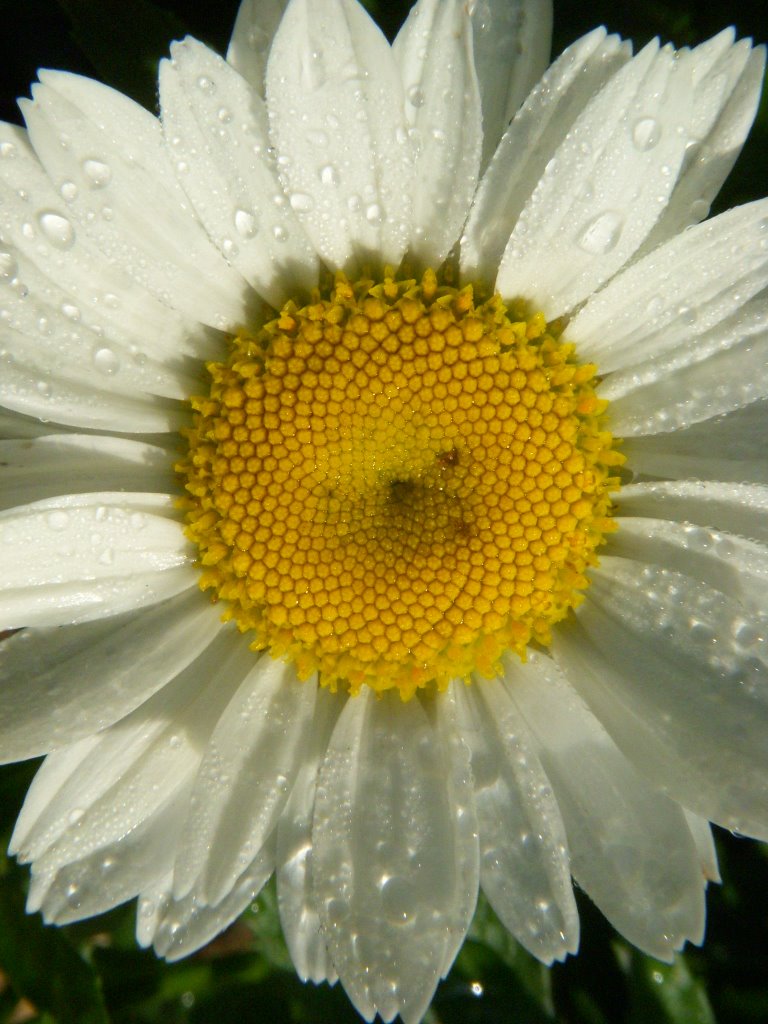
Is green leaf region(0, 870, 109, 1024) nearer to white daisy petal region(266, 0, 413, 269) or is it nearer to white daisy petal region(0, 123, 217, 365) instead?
white daisy petal region(0, 123, 217, 365)

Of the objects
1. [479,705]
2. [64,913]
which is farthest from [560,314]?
[64,913]

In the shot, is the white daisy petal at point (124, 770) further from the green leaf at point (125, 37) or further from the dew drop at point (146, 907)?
the green leaf at point (125, 37)

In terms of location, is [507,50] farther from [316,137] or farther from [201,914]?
[201,914]

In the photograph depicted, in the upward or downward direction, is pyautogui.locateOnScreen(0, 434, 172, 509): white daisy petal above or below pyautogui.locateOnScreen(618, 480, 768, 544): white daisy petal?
below

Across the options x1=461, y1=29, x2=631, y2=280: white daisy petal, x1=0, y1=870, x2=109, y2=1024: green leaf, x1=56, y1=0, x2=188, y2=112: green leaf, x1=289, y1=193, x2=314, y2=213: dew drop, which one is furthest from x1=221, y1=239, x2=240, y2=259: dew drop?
x1=0, y1=870, x2=109, y2=1024: green leaf

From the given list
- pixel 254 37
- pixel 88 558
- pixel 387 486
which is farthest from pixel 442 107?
pixel 88 558

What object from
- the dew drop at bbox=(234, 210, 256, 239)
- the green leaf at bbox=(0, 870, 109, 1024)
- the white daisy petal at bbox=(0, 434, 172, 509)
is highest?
the dew drop at bbox=(234, 210, 256, 239)

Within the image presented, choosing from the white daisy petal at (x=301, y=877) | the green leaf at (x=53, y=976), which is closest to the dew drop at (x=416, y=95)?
the white daisy petal at (x=301, y=877)
